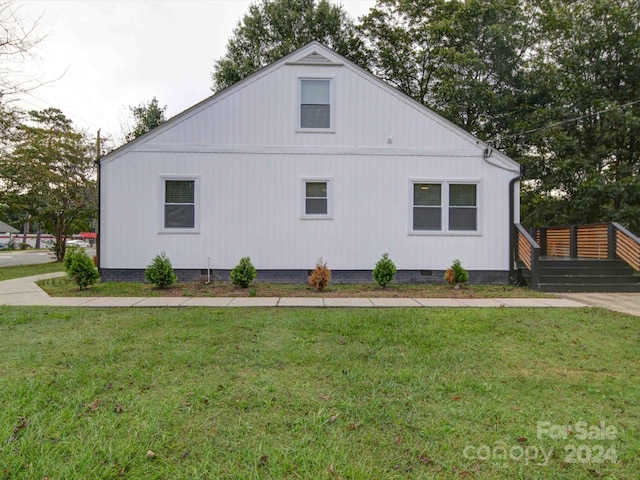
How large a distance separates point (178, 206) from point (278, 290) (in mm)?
3707

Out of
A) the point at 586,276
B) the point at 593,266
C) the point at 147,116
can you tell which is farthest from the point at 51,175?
the point at 593,266

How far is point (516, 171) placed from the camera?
971 centimetres

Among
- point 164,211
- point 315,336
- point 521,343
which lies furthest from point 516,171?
point 164,211

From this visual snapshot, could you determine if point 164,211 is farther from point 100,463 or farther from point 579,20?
point 579,20

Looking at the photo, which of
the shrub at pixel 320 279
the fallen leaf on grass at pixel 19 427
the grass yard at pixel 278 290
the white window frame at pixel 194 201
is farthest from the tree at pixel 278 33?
the fallen leaf on grass at pixel 19 427

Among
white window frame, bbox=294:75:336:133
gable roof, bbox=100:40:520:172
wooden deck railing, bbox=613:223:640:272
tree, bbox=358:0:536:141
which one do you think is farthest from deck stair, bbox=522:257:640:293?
tree, bbox=358:0:536:141

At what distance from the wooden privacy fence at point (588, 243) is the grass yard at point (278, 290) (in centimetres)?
121

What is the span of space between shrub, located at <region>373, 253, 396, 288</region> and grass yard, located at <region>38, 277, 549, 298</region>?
0.65 feet

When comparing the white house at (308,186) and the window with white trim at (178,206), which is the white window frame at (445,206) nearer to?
the white house at (308,186)

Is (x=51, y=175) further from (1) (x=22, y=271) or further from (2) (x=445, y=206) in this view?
(2) (x=445, y=206)

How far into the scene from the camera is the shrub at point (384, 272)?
8.61 meters

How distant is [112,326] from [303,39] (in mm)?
17942

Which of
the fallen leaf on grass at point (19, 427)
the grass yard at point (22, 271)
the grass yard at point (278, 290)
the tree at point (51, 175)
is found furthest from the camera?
the tree at point (51, 175)

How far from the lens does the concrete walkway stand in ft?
21.6
